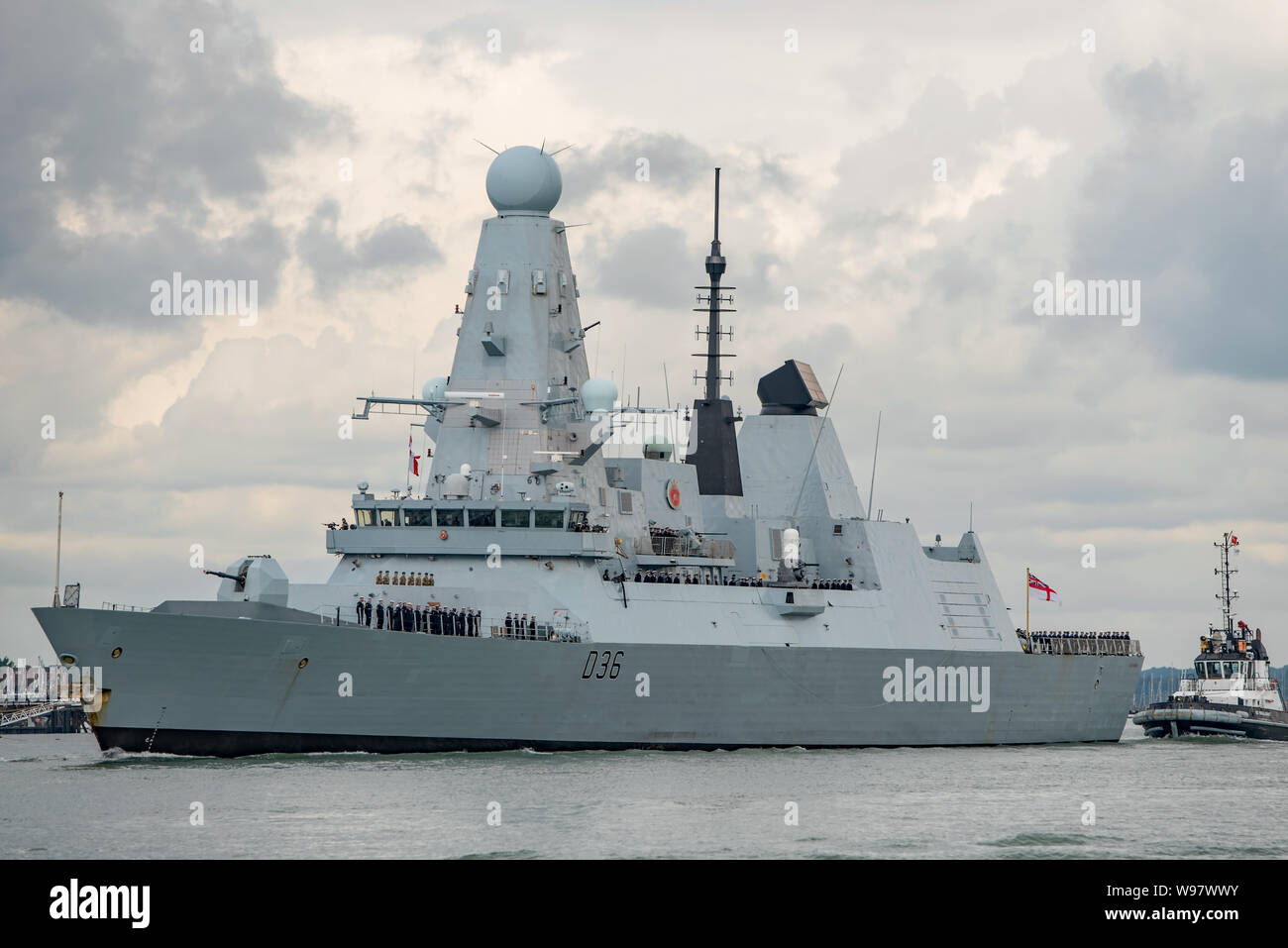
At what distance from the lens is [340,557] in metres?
39.6

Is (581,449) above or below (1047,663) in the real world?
above

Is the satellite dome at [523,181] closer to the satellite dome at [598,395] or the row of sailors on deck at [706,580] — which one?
the satellite dome at [598,395]

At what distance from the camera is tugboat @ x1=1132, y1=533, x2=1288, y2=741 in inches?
2363

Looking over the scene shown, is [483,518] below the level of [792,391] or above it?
below

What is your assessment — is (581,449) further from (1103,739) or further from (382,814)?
(1103,739)

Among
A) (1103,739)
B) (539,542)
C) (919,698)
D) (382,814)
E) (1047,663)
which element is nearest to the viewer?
(382,814)

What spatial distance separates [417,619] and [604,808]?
9268 millimetres

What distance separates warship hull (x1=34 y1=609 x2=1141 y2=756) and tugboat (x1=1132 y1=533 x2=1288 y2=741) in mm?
19128

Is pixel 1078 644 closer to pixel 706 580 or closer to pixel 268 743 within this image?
pixel 706 580

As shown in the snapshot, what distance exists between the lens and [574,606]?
124 ft

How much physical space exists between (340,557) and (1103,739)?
81.5ft

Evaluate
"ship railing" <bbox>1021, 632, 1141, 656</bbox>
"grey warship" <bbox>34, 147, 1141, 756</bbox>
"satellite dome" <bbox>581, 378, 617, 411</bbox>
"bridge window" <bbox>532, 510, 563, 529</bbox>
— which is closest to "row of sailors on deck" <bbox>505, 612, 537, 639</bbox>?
"grey warship" <bbox>34, 147, 1141, 756</bbox>

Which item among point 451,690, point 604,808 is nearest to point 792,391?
point 451,690
